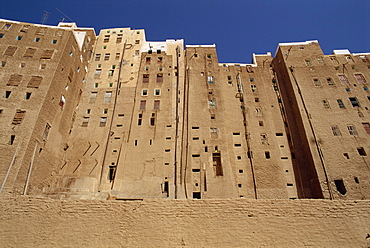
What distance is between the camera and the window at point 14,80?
906 inches

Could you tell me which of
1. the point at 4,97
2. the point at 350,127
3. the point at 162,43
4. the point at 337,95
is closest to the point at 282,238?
the point at 350,127

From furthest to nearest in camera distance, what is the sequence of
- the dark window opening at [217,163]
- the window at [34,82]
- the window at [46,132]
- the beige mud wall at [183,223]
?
the dark window opening at [217,163] → the window at [34,82] → the window at [46,132] → the beige mud wall at [183,223]

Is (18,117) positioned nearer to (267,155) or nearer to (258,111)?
(267,155)

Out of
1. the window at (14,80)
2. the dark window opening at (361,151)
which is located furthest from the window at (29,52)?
the dark window opening at (361,151)

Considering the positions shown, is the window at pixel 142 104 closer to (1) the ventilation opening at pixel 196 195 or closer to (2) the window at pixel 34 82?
(2) the window at pixel 34 82

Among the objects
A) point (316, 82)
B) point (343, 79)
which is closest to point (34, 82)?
point (316, 82)

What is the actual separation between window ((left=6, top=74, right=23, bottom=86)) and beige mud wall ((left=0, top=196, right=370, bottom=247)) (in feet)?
37.6

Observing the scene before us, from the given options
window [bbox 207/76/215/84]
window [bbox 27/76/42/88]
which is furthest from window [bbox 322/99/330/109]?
window [bbox 27/76/42/88]

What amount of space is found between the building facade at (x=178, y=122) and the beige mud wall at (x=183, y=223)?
426 cm

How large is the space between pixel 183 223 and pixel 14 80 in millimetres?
19436

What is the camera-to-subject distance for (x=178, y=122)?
27469mm

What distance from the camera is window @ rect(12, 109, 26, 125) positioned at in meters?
20.9

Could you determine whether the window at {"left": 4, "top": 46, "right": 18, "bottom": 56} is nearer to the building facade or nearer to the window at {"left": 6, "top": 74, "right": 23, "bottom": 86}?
the building facade

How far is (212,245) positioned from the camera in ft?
47.0
